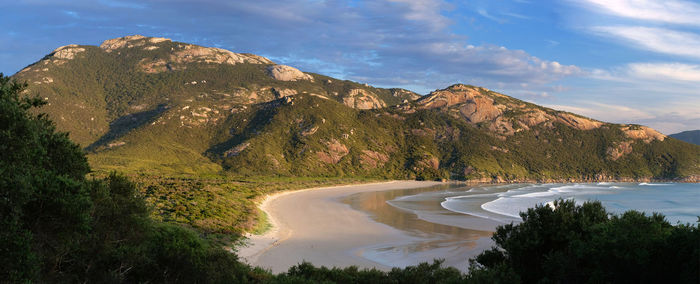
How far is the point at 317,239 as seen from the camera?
39.5m

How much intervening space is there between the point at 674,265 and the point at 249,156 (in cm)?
14837

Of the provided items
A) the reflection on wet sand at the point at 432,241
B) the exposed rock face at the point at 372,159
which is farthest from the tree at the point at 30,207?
the exposed rock face at the point at 372,159

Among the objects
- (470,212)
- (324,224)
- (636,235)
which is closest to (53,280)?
(636,235)

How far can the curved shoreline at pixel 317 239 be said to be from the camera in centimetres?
3050

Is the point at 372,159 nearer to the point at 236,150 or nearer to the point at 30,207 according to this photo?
the point at 236,150

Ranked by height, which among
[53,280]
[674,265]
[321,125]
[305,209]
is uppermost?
[321,125]

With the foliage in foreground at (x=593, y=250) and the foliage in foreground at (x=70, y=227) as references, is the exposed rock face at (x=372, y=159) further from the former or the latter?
the foliage in foreground at (x=593, y=250)

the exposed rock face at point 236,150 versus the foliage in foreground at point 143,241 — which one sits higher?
the exposed rock face at point 236,150

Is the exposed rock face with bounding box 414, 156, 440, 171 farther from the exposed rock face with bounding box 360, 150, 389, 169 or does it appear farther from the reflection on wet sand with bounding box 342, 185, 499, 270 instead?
the reflection on wet sand with bounding box 342, 185, 499, 270

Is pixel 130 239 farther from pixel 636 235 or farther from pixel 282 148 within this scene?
pixel 282 148

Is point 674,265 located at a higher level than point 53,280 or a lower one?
higher

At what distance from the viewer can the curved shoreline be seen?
3050cm

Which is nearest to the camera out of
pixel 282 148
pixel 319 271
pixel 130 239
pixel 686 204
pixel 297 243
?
pixel 130 239

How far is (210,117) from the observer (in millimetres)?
196750
